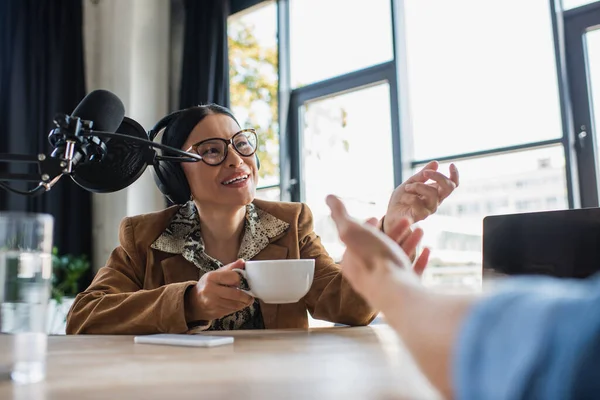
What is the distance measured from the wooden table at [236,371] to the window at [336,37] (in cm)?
259

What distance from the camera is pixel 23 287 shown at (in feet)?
1.87

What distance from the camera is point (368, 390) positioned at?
1.56 ft

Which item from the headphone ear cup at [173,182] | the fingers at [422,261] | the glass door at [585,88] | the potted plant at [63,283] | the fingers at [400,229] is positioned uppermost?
the glass door at [585,88]

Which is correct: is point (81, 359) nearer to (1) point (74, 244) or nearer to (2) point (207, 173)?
(2) point (207, 173)

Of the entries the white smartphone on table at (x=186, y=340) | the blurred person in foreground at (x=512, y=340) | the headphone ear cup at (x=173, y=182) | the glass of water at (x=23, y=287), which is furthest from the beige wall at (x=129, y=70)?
the blurred person in foreground at (x=512, y=340)

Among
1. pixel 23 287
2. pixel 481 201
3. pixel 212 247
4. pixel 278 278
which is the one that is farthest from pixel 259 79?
pixel 23 287

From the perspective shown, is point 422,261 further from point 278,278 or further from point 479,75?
point 479,75

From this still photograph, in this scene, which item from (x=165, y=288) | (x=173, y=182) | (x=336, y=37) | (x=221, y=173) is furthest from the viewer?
(x=336, y=37)

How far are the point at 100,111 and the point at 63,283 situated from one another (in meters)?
2.90

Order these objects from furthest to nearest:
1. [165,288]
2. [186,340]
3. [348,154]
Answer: [348,154] < [165,288] < [186,340]

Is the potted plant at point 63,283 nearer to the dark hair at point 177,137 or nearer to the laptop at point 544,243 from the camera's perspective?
the dark hair at point 177,137

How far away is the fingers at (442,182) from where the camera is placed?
1.09 meters

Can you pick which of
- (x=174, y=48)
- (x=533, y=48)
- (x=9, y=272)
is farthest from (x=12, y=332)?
(x=174, y=48)

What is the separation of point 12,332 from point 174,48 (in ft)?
12.0
